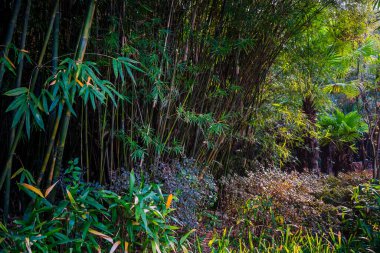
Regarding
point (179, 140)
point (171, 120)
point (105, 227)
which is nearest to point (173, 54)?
point (171, 120)

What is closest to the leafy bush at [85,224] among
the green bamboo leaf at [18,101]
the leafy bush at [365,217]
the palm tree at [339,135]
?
the green bamboo leaf at [18,101]

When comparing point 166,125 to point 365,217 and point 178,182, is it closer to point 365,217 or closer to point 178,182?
point 178,182

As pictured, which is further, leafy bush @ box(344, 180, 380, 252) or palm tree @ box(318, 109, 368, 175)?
palm tree @ box(318, 109, 368, 175)

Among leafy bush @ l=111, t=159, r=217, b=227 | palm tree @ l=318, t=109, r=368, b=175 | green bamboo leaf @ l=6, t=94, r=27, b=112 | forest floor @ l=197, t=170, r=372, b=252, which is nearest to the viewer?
green bamboo leaf @ l=6, t=94, r=27, b=112

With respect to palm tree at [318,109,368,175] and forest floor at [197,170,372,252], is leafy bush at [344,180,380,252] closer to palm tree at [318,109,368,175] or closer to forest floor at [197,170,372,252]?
forest floor at [197,170,372,252]

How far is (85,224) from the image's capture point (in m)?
1.61

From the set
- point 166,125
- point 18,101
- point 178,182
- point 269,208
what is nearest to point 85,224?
point 18,101

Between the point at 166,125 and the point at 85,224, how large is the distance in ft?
3.21

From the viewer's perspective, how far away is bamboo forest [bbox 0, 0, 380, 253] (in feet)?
5.29

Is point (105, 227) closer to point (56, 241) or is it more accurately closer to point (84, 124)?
point (56, 241)

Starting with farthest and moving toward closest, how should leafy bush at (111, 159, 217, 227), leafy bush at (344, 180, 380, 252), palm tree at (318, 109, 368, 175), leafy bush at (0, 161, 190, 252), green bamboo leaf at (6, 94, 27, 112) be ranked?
palm tree at (318, 109, 368, 175) < leafy bush at (344, 180, 380, 252) < leafy bush at (111, 159, 217, 227) < leafy bush at (0, 161, 190, 252) < green bamboo leaf at (6, 94, 27, 112)

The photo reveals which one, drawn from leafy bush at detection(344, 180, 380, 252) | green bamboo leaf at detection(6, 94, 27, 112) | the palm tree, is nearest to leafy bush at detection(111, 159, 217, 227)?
green bamboo leaf at detection(6, 94, 27, 112)

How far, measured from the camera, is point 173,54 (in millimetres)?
2320

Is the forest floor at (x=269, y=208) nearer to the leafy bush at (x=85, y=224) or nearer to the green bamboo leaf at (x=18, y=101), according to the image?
the leafy bush at (x=85, y=224)
